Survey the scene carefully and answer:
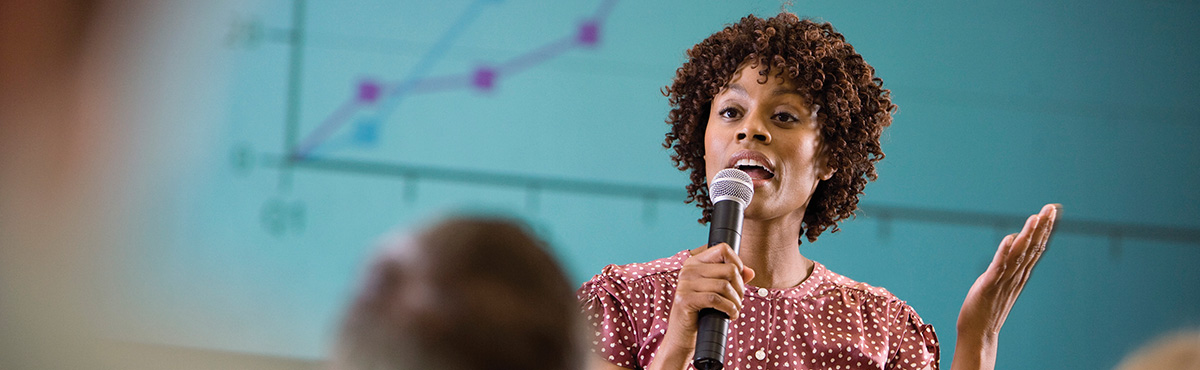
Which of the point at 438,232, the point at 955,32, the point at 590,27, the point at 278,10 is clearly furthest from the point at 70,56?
the point at 438,232

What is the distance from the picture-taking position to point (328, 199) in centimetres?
283

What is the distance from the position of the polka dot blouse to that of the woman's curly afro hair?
19 centimetres

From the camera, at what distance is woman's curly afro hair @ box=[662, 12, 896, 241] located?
75.6 inches

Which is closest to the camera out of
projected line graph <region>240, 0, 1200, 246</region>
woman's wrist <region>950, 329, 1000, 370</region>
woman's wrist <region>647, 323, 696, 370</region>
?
woman's wrist <region>647, 323, 696, 370</region>

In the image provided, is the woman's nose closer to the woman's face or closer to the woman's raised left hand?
the woman's face

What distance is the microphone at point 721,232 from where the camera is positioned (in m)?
1.43

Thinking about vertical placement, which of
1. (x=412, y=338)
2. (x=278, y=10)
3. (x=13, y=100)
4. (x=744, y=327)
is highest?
(x=278, y=10)

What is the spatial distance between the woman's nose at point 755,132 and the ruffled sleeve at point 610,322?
11.6 inches

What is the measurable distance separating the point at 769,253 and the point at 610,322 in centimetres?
30

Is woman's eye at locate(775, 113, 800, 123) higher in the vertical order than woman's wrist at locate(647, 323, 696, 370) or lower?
higher

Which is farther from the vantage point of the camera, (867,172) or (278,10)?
(278,10)

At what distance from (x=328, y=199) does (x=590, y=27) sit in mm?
759

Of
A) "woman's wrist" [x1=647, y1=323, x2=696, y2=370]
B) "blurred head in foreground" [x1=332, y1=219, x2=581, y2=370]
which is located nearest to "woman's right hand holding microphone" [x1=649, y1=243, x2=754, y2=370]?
"woman's wrist" [x1=647, y1=323, x2=696, y2=370]

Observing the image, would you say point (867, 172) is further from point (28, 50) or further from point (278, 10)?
point (28, 50)
